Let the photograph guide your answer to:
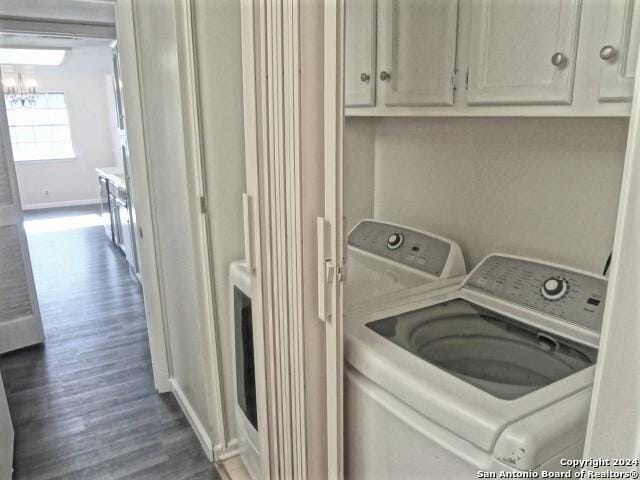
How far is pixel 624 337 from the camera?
0.67m

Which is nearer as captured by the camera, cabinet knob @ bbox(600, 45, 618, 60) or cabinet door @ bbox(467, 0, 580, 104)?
cabinet knob @ bbox(600, 45, 618, 60)

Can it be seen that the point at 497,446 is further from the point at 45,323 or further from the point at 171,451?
the point at 45,323

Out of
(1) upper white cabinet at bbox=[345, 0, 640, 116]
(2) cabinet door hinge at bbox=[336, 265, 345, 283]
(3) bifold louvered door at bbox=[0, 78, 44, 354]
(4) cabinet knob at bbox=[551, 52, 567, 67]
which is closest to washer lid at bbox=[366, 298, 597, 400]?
(2) cabinet door hinge at bbox=[336, 265, 345, 283]

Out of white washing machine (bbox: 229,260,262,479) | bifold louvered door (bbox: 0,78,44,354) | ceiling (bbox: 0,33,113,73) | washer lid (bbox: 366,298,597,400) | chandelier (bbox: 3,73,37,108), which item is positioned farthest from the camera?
chandelier (bbox: 3,73,37,108)

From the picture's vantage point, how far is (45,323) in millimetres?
3695

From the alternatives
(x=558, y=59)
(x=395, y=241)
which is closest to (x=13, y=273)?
(x=395, y=241)

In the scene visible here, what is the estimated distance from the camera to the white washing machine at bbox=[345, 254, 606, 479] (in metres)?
0.99

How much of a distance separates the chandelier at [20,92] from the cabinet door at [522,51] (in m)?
8.11

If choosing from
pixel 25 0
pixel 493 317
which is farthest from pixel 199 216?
pixel 25 0

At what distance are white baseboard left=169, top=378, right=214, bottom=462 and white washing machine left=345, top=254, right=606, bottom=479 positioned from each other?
39.8 inches

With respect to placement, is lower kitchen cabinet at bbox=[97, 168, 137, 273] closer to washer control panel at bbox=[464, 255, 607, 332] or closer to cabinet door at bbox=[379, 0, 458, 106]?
cabinet door at bbox=[379, 0, 458, 106]

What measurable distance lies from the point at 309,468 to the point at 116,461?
4.17 ft

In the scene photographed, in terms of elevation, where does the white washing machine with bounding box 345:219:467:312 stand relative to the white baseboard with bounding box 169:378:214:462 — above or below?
above

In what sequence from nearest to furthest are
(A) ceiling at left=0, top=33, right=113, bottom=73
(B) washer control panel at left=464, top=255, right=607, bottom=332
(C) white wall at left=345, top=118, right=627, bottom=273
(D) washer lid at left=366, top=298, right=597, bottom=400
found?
(D) washer lid at left=366, top=298, right=597, bottom=400 < (B) washer control panel at left=464, top=255, right=607, bottom=332 < (C) white wall at left=345, top=118, right=627, bottom=273 < (A) ceiling at left=0, top=33, right=113, bottom=73
